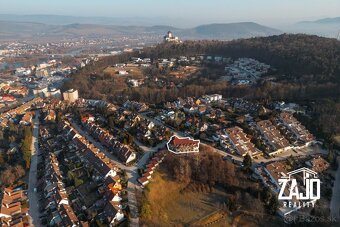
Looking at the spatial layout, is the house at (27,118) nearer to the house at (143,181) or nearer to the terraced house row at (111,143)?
the terraced house row at (111,143)

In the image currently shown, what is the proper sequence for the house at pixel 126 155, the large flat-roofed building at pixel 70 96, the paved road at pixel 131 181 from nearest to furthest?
the paved road at pixel 131 181
the house at pixel 126 155
the large flat-roofed building at pixel 70 96

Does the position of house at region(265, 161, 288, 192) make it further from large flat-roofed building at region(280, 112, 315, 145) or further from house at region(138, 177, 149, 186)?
house at region(138, 177, 149, 186)

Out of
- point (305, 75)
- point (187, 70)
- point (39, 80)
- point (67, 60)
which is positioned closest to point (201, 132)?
point (305, 75)

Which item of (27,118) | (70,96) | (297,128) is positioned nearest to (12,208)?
(27,118)

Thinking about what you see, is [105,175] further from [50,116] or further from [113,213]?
[50,116]

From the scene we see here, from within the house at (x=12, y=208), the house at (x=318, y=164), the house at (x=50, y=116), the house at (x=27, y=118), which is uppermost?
the house at (x=318, y=164)

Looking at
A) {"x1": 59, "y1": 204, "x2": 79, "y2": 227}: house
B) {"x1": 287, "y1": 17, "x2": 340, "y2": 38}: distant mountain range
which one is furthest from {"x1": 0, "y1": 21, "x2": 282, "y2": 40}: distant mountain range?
{"x1": 59, "y1": 204, "x2": 79, "y2": 227}: house

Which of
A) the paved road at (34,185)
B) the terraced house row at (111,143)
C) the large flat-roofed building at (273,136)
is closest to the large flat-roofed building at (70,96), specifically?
the paved road at (34,185)
